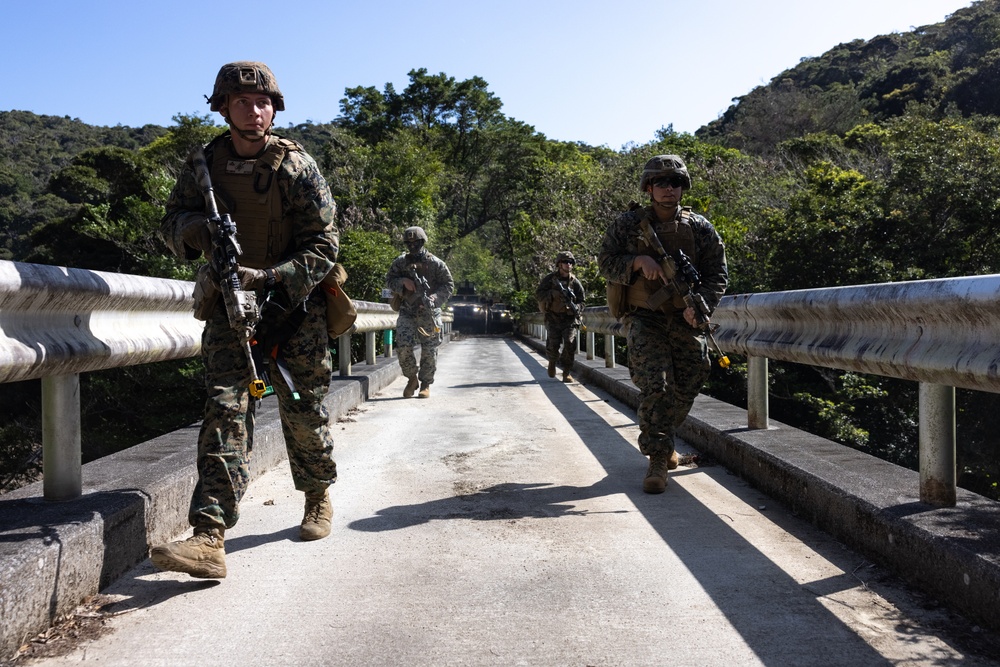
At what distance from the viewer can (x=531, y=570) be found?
12.1 feet

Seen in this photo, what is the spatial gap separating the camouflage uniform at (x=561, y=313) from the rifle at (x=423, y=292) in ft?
8.21

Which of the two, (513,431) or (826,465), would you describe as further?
(513,431)

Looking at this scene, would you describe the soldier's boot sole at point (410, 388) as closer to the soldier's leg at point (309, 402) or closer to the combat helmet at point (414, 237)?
the combat helmet at point (414, 237)

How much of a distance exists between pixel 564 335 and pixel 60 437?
435 inches

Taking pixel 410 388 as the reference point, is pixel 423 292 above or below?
above

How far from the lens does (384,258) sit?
2812 cm

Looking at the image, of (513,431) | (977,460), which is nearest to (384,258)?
(977,460)

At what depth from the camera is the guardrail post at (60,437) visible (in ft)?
11.9

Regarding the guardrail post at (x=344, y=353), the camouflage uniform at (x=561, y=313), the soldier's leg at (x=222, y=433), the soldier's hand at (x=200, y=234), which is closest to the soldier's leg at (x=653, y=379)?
the soldier's leg at (x=222, y=433)

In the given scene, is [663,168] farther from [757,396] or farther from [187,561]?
[187,561]

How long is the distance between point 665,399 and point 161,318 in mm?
2851

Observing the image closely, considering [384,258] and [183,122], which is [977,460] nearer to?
[384,258]

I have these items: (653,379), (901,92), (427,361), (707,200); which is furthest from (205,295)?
(901,92)

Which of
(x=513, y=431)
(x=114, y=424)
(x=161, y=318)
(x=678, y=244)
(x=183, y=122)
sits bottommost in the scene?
(x=114, y=424)
